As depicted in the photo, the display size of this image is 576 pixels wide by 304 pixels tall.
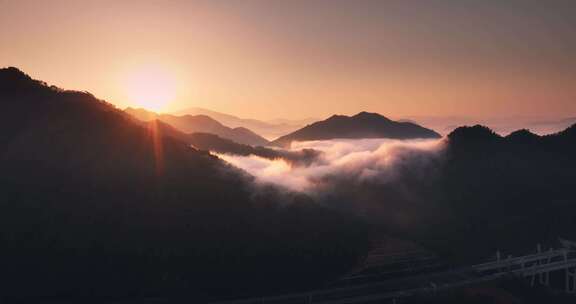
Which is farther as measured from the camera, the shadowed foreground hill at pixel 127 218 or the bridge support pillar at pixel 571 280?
the bridge support pillar at pixel 571 280

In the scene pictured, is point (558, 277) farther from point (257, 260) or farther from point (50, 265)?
point (50, 265)

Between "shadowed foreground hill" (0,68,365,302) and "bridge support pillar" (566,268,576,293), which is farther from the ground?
"shadowed foreground hill" (0,68,365,302)

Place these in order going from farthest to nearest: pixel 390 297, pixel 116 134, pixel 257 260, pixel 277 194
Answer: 1. pixel 277 194
2. pixel 116 134
3. pixel 257 260
4. pixel 390 297

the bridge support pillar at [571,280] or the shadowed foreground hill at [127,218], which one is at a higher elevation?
the shadowed foreground hill at [127,218]

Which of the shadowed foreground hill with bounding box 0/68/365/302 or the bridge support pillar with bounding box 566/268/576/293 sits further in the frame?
the bridge support pillar with bounding box 566/268/576/293

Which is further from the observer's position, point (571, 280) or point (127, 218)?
point (571, 280)

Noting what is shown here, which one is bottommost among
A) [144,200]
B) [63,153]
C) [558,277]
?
[558,277]

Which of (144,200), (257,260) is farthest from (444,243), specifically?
(144,200)

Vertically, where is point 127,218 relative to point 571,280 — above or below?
above
